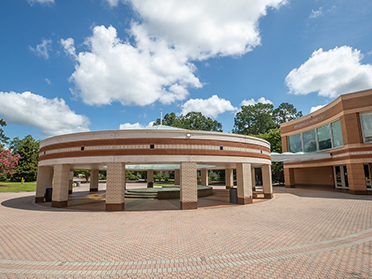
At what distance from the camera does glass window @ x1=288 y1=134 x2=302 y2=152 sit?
112ft

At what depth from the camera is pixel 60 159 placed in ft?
56.9

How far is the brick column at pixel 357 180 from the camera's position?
22.6 metres

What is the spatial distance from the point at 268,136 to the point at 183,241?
43.5m

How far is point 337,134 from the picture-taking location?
26.2 m

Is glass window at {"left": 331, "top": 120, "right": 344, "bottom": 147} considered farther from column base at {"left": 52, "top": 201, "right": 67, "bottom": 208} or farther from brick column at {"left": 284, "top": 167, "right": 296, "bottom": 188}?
column base at {"left": 52, "top": 201, "right": 67, "bottom": 208}

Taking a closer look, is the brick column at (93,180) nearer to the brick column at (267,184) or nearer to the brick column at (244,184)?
the brick column at (244,184)

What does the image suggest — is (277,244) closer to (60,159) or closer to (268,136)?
(60,159)

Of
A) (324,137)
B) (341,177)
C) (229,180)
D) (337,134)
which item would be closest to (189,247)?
(337,134)

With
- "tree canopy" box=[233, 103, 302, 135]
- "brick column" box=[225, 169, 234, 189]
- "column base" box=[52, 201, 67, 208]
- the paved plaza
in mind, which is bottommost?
the paved plaza

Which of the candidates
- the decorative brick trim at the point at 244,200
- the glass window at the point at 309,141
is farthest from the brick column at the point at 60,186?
the glass window at the point at 309,141

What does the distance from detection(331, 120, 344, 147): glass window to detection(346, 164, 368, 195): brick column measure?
11.0 ft

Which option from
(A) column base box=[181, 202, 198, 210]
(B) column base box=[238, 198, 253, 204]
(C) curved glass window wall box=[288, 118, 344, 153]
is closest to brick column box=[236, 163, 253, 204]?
(B) column base box=[238, 198, 253, 204]

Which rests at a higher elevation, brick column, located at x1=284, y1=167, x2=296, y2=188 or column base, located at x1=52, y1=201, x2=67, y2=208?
brick column, located at x1=284, y1=167, x2=296, y2=188

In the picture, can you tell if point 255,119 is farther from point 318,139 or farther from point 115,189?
point 115,189
